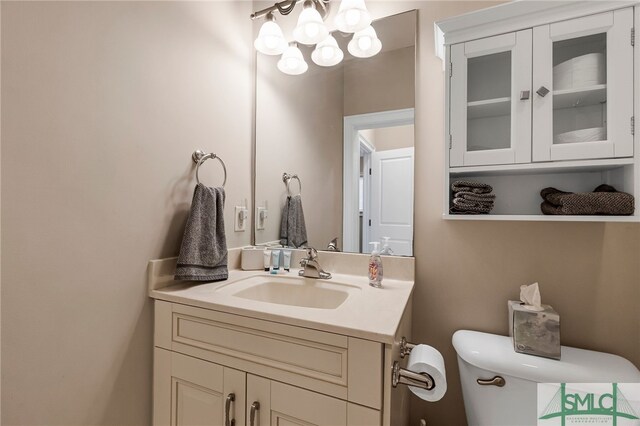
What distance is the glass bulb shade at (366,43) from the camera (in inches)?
47.7

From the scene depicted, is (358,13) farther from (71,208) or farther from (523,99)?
(71,208)

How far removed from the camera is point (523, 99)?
0.90m

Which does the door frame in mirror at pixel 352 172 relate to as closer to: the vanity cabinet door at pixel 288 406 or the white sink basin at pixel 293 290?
the white sink basin at pixel 293 290

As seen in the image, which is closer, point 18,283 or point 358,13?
point 18,283

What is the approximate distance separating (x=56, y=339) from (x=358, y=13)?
1.46 metres

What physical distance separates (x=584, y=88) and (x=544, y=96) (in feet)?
0.33

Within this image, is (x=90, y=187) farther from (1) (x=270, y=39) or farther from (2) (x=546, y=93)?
(2) (x=546, y=93)

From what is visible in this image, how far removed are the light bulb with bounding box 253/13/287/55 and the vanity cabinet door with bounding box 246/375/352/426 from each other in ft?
4.28

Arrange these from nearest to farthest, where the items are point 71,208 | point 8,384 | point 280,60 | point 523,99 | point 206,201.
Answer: point 8,384 → point 71,208 → point 523,99 → point 206,201 → point 280,60

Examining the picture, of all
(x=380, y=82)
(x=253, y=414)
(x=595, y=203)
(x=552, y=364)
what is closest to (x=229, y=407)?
(x=253, y=414)

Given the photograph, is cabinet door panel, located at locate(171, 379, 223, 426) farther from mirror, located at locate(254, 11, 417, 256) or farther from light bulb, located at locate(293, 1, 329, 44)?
light bulb, located at locate(293, 1, 329, 44)

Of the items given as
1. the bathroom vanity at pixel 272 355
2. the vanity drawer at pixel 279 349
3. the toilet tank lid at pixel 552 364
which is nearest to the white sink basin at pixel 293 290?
the bathroom vanity at pixel 272 355

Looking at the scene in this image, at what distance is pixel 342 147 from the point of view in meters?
1.34

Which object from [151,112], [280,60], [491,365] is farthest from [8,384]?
[280,60]
